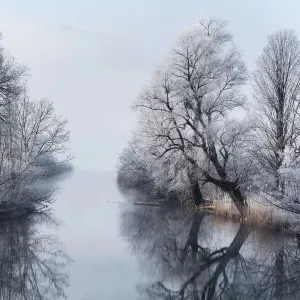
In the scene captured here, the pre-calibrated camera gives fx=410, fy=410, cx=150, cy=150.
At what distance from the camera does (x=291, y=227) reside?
52.5 feet

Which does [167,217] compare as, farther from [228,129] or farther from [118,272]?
[118,272]

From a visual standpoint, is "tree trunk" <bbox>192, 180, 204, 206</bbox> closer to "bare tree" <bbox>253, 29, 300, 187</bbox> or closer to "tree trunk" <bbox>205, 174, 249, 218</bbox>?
"tree trunk" <bbox>205, 174, 249, 218</bbox>

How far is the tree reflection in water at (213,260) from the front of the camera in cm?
881

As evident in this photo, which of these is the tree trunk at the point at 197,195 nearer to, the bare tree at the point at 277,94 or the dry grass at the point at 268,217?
the dry grass at the point at 268,217

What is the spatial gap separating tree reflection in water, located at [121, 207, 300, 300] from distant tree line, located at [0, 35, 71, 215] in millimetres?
5772

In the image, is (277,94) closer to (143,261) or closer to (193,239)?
(193,239)

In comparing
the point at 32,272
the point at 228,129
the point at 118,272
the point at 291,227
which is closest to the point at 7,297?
the point at 32,272

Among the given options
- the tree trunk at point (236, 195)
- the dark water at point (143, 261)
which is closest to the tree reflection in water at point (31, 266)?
the dark water at point (143, 261)

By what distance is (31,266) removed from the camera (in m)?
10.5

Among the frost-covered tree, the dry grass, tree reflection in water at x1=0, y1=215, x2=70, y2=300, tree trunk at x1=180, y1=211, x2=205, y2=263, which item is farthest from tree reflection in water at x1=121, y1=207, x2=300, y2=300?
the frost-covered tree

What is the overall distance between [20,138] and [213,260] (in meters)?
20.5

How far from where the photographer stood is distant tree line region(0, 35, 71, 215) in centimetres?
1816

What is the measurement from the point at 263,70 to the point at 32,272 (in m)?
16.0

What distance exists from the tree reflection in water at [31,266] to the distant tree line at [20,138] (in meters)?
4.20
